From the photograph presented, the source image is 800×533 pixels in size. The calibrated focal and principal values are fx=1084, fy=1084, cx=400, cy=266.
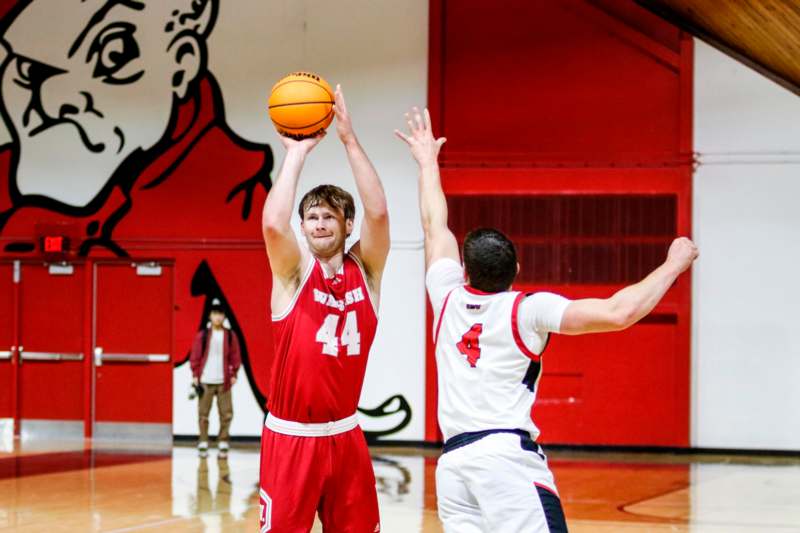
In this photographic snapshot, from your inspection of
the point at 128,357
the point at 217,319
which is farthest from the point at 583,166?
the point at 128,357

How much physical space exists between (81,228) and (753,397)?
29.9ft

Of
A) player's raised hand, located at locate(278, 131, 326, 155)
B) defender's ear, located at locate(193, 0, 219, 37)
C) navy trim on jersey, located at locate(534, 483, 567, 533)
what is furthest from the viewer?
defender's ear, located at locate(193, 0, 219, 37)

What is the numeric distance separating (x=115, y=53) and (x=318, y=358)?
1151 cm

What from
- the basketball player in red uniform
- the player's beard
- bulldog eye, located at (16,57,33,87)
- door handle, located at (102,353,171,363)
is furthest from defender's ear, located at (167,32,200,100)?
the player's beard

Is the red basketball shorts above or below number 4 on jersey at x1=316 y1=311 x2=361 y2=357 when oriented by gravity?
below

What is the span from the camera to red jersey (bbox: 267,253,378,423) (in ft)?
14.8

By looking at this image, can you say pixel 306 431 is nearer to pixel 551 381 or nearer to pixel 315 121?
pixel 315 121

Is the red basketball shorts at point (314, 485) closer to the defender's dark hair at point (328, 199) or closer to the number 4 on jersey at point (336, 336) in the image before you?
the number 4 on jersey at point (336, 336)

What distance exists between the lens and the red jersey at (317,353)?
14.8ft

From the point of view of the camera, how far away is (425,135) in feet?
15.9

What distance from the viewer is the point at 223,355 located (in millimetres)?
13047

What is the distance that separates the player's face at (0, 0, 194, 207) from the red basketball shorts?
11.0 meters

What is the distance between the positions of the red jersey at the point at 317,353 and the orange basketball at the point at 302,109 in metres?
0.65

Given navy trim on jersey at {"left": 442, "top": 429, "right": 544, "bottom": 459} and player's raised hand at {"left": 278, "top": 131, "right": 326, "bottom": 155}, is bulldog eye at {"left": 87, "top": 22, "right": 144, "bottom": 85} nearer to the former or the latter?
player's raised hand at {"left": 278, "top": 131, "right": 326, "bottom": 155}
